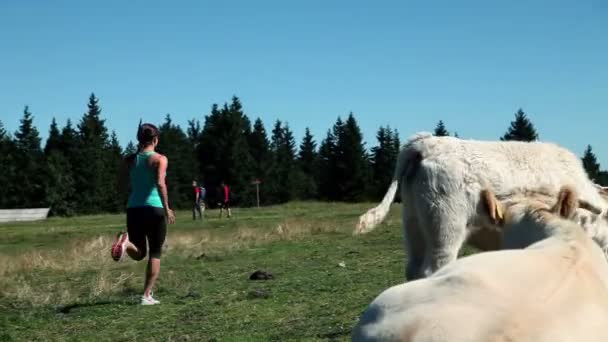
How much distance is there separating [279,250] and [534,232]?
456 inches

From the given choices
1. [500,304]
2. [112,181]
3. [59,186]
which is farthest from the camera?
[112,181]

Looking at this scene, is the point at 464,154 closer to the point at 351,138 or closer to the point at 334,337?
the point at 334,337

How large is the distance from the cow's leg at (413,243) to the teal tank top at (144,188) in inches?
137

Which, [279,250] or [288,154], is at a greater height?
[288,154]

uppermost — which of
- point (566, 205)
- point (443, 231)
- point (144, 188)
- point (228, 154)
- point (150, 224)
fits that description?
point (228, 154)

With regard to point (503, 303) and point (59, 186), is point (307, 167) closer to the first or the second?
point (59, 186)

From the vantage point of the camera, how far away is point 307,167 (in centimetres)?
11925

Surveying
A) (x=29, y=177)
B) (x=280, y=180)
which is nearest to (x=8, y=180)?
(x=29, y=177)

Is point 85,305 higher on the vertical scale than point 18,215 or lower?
lower

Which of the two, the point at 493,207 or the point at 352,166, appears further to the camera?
the point at 352,166

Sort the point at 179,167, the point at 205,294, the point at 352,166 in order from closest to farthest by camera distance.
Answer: the point at 205,294, the point at 352,166, the point at 179,167

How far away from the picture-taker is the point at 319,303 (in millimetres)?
8609

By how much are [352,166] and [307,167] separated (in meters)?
29.5

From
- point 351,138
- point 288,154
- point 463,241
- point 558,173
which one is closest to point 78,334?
point 463,241
